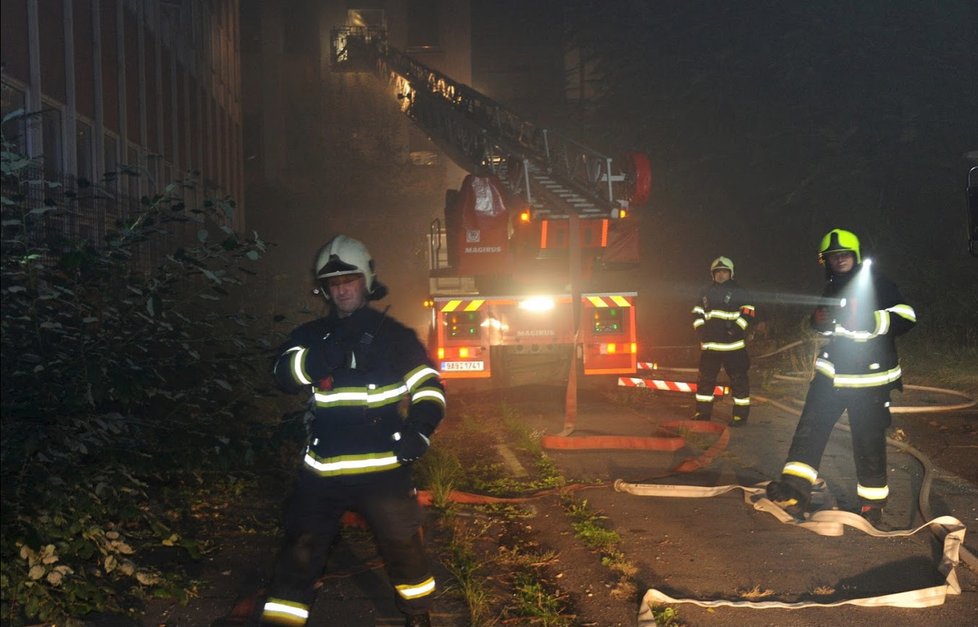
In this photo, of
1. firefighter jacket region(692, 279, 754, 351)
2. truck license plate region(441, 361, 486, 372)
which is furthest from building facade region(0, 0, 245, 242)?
firefighter jacket region(692, 279, 754, 351)

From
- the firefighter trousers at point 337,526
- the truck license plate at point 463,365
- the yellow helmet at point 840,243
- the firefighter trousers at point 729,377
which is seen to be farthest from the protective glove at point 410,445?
the truck license plate at point 463,365

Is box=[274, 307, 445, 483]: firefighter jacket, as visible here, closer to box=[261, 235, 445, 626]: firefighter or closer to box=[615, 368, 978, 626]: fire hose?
box=[261, 235, 445, 626]: firefighter

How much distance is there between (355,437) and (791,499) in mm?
3530

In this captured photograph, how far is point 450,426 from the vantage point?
36.6ft

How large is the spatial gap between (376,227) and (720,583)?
1305 inches

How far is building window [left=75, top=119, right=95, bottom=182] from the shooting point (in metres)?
11.7

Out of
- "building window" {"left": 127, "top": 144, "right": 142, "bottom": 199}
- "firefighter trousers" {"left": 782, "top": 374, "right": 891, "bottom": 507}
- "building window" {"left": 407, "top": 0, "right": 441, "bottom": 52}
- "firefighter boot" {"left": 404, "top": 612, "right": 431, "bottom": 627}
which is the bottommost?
"firefighter boot" {"left": 404, "top": 612, "right": 431, "bottom": 627}

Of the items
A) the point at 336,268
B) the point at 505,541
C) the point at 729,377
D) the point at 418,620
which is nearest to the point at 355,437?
the point at 336,268

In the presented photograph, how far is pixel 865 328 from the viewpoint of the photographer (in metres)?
6.50

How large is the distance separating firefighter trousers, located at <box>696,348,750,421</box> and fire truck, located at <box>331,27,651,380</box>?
4.15ft

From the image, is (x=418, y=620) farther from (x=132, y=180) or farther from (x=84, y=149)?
(x=132, y=180)

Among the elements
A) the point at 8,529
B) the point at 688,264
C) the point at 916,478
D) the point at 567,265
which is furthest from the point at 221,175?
the point at 8,529

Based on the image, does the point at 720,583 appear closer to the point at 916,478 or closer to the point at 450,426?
the point at 916,478

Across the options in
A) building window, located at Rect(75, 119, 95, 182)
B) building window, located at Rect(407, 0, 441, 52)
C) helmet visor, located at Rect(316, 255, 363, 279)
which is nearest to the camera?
helmet visor, located at Rect(316, 255, 363, 279)
